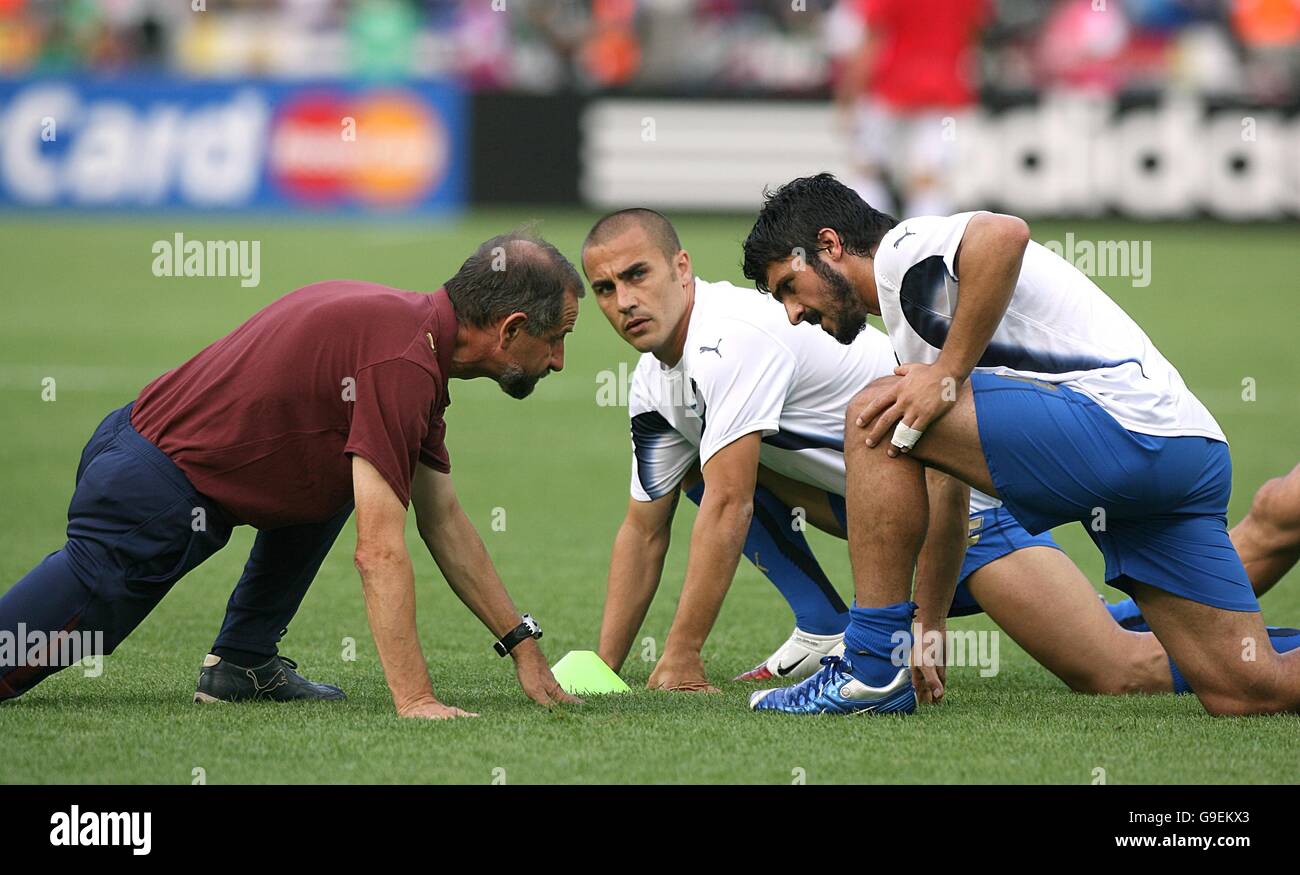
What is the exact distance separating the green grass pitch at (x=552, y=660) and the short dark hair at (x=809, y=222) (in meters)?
1.35

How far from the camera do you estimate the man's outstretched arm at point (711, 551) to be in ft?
18.9

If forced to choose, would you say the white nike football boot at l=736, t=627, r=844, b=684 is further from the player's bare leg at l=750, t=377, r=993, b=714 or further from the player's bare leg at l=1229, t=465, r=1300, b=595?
the player's bare leg at l=1229, t=465, r=1300, b=595

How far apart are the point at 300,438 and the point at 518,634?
870 mm

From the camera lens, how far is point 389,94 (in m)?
23.4

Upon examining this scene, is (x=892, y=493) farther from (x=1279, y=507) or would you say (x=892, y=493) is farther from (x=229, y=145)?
(x=229, y=145)

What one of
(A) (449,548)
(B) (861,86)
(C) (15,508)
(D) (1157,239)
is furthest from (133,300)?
(A) (449,548)

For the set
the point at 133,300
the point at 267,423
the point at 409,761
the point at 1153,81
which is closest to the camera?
the point at 409,761

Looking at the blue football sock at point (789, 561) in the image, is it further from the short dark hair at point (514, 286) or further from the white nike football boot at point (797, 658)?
the short dark hair at point (514, 286)

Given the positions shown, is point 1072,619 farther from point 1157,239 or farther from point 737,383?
point 1157,239

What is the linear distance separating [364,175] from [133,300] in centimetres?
645

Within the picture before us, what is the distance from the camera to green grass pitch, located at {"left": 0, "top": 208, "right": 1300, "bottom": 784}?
15.3ft

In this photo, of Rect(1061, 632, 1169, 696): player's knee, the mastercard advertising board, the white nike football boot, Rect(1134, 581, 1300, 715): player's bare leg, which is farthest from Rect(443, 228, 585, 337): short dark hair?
the mastercard advertising board

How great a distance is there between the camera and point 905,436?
511cm
